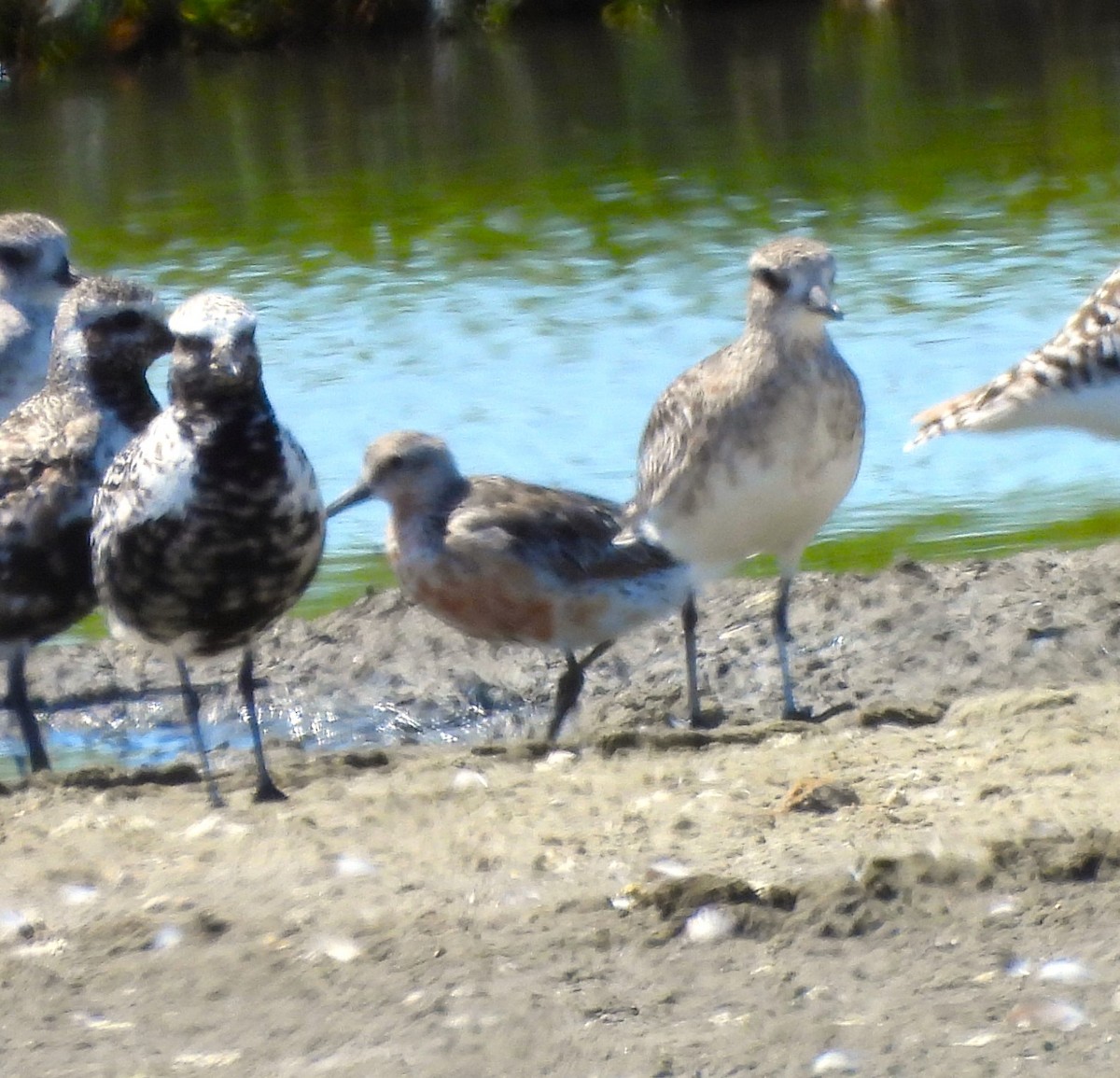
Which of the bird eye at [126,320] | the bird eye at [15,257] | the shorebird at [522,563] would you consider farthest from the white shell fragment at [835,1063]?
the bird eye at [15,257]

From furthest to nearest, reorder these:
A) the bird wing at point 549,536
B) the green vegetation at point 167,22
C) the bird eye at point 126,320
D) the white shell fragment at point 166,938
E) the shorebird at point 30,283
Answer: the green vegetation at point 167,22
the shorebird at point 30,283
the bird wing at point 549,536
the bird eye at point 126,320
the white shell fragment at point 166,938

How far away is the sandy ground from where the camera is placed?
3.95 meters

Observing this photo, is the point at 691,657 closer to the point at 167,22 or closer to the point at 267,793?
the point at 267,793

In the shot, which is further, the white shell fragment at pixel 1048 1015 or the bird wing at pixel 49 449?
the bird wing at pixel 49 449

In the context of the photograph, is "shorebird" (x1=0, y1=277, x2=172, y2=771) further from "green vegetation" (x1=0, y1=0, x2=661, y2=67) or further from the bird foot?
"green vegetation" (x1=0, y1=0, x2=661, y2=67)

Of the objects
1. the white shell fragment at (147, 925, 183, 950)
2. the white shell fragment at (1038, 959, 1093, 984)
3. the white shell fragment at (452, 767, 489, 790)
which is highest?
the white shell fragment at (147, 925, 183, 950)

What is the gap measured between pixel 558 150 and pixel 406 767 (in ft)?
38.3

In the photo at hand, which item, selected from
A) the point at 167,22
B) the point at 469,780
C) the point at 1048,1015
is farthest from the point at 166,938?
the point at 167,22

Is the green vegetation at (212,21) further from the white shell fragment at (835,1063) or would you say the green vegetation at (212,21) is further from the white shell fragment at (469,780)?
the white shell fragment at (835,1063)

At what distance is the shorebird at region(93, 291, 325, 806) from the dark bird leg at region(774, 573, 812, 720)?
5.85 feet

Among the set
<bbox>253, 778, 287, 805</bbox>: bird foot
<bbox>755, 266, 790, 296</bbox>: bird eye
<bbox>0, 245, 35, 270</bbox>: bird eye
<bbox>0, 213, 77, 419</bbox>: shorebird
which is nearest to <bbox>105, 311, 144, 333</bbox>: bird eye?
<bbox>253, 778, 287, 805</bbox>: bird foot

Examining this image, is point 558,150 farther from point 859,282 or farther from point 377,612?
point 377,612

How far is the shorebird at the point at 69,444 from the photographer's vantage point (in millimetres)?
5941

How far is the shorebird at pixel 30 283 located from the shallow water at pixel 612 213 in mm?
1369
